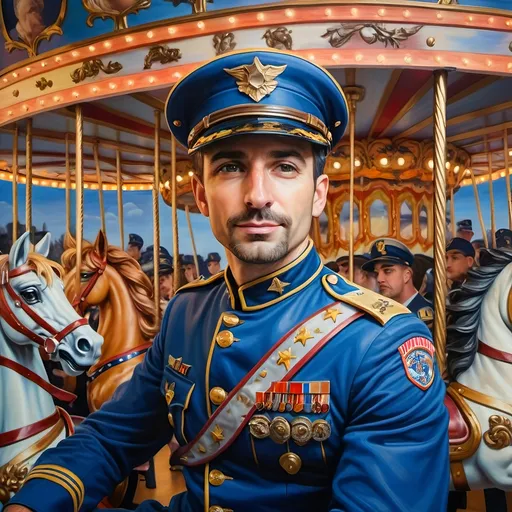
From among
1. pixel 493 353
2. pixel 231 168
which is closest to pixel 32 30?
pixel 231 168

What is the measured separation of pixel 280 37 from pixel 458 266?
169 centimetres

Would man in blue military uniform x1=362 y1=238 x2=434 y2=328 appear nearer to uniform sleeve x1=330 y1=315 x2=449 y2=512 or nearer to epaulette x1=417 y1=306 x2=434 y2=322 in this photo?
epaulette x1=417 y1=306 x2=434 y2=322

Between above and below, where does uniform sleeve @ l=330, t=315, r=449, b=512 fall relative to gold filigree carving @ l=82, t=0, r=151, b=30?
below

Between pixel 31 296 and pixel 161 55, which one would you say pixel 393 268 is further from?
pixel 31 296

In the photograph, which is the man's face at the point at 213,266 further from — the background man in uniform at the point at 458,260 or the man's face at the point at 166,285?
the background man in uniform at the point at 458,260

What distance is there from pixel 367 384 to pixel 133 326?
7.49 ft

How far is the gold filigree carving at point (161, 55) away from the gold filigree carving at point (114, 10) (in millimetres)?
223

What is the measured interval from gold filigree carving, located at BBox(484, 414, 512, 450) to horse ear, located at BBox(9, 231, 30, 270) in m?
2.18

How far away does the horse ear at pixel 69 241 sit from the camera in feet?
10.9

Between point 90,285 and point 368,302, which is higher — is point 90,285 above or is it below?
above

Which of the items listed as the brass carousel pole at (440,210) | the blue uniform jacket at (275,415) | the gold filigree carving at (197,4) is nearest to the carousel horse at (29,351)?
the blue uniform jacket at (275,415)

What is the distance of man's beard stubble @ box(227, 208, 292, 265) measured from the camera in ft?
3.40

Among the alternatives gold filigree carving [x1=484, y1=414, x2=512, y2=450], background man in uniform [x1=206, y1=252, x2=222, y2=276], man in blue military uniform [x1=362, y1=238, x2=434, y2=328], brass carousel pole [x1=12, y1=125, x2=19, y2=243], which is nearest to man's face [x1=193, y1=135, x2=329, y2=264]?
gold filigree carving [x1=484, y1=414, x2=512, y2=450]

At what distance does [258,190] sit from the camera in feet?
3.35
